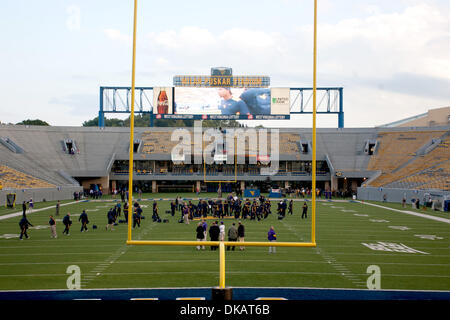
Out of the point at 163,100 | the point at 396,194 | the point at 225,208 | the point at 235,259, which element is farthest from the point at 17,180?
the point at 396,194

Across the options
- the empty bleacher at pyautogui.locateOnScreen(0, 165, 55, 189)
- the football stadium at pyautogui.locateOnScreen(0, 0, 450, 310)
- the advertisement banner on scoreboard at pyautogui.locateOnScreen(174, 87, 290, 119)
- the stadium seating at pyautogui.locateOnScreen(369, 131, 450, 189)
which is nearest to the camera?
the football stadium at pyautogui.locateOnScreen(0, 0, 450, 310)

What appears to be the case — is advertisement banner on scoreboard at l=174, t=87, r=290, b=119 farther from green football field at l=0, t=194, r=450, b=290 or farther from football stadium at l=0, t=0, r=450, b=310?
green football field at l=0, t=194, r=450, b=290

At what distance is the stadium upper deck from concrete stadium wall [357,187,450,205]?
261 cm

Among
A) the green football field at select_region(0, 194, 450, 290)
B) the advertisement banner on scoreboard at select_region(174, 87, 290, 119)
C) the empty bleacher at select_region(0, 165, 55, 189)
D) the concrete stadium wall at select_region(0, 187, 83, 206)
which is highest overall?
the advertisement banner on scoreboard at select_region(174, 87, 290, 119)

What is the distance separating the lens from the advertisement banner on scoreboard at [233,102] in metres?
44.3

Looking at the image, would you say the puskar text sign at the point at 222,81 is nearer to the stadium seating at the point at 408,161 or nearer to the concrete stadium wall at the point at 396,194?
the stadium seating at the point at 408,161

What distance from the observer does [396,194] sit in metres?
33.7

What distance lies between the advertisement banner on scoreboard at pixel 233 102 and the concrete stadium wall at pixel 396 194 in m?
11.9

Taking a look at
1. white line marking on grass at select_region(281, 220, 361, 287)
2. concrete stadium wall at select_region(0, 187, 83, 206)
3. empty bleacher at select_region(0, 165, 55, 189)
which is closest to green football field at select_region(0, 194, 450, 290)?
white line marking on grass at select_region(281, 220, 361, 287)

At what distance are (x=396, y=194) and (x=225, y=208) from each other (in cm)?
1760

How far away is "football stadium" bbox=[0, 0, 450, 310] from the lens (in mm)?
9219

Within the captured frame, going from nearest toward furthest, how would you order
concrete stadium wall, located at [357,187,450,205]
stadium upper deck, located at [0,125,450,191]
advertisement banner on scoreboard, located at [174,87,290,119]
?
1. concrete stadium wall, located at [357,187,450,205]
2. stadium upper deck, located at [0,125,450,191]
3. advertisement banner on scoreboard, located at [174,87,290,119]

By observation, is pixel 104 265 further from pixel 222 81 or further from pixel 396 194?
pixel 222 81
